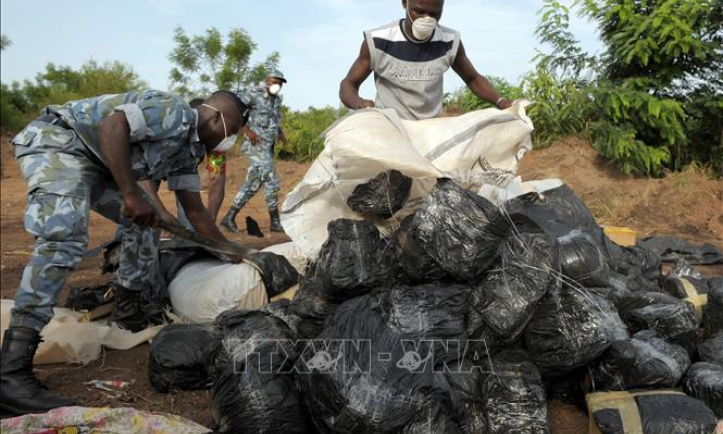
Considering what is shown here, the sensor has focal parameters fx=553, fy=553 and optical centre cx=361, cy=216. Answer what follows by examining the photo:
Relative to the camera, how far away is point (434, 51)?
3.27 m

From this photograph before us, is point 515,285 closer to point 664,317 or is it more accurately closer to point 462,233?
point 462,233

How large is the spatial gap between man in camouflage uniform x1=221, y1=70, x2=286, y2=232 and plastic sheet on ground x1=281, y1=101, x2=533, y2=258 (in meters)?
4.06

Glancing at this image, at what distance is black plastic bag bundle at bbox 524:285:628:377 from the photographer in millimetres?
2223

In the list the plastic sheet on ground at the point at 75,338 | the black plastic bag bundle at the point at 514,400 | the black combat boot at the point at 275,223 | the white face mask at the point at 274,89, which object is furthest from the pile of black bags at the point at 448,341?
the white face mask at the point at 274,89

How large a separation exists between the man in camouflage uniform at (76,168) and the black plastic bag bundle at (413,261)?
1.09 metres

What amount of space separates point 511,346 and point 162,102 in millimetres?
1908

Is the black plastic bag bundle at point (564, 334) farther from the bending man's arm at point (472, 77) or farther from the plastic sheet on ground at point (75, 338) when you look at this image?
the plastic sheet on ground at point (75, 338)

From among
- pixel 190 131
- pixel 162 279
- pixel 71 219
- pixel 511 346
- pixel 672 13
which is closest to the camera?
pixel 511 346

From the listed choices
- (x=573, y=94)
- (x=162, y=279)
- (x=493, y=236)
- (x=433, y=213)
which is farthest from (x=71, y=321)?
(x=573, y=94)

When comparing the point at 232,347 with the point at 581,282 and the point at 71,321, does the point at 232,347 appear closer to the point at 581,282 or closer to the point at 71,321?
the point at 71,321

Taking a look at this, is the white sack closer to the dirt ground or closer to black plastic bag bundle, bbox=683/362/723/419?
the dirt ground

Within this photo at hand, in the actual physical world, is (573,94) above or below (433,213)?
above

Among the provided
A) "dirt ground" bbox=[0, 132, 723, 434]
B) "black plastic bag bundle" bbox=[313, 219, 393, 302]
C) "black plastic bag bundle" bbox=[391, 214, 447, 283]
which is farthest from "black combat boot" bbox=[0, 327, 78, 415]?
"black plastic bag bundle" bbox=[391, 214, 447, 283]

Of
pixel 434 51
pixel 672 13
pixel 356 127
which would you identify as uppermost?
pixel 672 13
